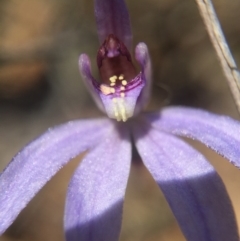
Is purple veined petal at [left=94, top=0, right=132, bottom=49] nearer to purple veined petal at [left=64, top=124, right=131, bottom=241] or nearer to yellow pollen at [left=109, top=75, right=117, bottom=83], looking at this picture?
yellow pollen at [left=109, top=75, right=117, bottom=83]

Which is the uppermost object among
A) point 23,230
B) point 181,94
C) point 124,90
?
point 124,90

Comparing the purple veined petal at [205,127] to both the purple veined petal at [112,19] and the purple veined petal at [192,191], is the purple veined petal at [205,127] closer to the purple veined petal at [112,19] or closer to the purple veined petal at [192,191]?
the purple veined petal at [192,191]

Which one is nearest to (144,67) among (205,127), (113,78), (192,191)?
(113,78)

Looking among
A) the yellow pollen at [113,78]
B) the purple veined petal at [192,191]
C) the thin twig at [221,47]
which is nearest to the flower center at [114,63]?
the yellow pollen at [113,78]

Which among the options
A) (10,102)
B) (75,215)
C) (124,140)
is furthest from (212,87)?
(75,215)

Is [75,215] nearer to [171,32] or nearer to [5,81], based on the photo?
[5,81]

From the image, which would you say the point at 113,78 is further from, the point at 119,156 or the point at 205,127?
the point at 205,127
